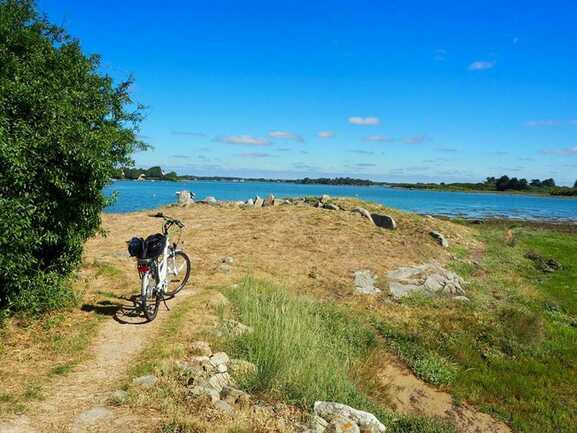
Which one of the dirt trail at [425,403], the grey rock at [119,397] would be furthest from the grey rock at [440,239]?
the grey rock at [119,397]

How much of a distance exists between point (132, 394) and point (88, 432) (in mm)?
995

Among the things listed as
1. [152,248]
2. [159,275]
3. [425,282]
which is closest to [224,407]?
[152,248]

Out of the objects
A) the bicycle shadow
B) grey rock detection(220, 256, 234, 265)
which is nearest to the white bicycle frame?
the bicycle shadow

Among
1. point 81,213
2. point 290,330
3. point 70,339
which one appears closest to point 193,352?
point 290,330

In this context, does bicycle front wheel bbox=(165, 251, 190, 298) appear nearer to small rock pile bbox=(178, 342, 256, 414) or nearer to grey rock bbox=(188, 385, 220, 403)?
small rock pile bbox=(178, 342, 256, 414)

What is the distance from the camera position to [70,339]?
902 cm

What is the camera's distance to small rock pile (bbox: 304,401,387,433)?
6699 mm

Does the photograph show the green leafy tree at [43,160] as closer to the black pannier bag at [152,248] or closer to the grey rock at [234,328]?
the black pannier bag at [152,248]

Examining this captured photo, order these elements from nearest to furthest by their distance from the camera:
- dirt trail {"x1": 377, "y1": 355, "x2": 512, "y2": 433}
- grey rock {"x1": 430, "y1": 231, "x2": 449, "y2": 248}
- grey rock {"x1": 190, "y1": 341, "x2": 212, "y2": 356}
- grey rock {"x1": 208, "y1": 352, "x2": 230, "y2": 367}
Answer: grey rock {"x1": 208, "y1": 352, "x2": 230, "y2": 367} < grey rock {"x1": 190, "y1": 341, "x2": 212, "y2": 356} < dirt trail {"x1": 377, "y1": 355, "x2": 512, "y2": 433} < grey rock {"x1": 430, "y1": 231, "x2": 449, "y2": 248}

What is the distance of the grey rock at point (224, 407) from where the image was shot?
21.8 ft

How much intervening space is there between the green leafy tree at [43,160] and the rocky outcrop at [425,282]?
11.5 metres

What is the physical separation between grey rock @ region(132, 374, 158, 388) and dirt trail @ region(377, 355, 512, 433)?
5240 millimetres

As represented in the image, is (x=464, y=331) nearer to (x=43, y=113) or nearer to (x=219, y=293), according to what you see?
(x=219, y=293)

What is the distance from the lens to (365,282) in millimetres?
17469
